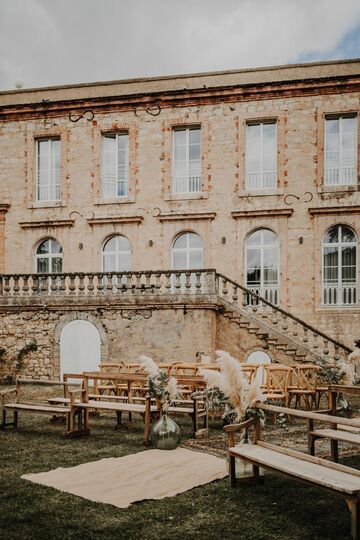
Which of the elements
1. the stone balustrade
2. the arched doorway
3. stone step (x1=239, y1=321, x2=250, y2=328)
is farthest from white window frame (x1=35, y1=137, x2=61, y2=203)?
stone step (x1=239, y1=321, x2=250, y2=328)

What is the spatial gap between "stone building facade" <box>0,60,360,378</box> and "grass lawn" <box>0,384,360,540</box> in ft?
45.5

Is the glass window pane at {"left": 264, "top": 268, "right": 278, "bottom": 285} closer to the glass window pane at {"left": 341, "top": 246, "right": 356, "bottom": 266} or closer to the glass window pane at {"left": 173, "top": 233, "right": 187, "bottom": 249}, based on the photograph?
the glass window pane at {"left": 341, "top": 246, "right": 356, "bottom": 266}

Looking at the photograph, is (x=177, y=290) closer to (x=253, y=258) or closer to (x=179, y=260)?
(x=179, y=260)

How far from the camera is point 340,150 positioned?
20.8 meters

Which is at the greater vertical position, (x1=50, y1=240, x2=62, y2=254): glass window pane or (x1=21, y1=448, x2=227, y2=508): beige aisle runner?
(x1=50, y1=240, x2=62, y2=254): glass window pane

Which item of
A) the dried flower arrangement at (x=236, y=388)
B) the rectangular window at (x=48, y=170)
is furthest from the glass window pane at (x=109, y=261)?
the dried flower arrangement at (x=236, y=388)

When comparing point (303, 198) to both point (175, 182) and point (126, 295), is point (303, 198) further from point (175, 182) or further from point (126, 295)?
point (126, 295)

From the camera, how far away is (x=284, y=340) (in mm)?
17016

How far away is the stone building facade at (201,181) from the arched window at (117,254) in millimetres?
40

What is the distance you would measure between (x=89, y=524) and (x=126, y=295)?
12624 millimetres

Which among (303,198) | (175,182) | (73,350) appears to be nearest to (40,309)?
(73,350)

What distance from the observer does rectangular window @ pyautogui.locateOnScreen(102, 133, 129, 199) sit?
2253 centimetres

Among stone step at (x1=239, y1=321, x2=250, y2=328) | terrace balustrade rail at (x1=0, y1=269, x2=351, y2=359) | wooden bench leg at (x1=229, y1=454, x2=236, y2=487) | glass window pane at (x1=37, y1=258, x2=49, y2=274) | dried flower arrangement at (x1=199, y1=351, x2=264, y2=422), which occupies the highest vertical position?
glass window pane at (x1=37, y1=258, x2=49, y2=274)

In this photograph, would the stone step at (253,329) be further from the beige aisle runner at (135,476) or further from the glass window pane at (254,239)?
the beige aisle runner at (135,476)
